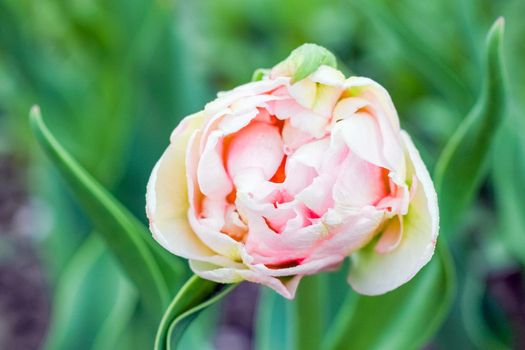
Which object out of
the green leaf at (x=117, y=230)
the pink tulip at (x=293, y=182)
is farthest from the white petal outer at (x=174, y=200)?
the green leaf at (x=117, y=230)

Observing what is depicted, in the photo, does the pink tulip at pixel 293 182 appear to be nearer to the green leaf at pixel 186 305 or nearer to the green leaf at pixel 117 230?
the green leaf at pixel 186 305

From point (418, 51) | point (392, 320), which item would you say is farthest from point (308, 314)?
point (418, 51)

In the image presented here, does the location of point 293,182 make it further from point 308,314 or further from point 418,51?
point 418,51

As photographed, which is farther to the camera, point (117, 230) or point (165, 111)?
point (165, 111)

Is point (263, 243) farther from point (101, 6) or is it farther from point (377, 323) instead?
point (101, 6)

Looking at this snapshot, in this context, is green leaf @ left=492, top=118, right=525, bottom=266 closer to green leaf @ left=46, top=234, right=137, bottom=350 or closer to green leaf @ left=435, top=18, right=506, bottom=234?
green leaf @ left=435, top=18, right=506, bottom=234

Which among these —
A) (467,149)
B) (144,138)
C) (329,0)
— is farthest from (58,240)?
(329,0)
